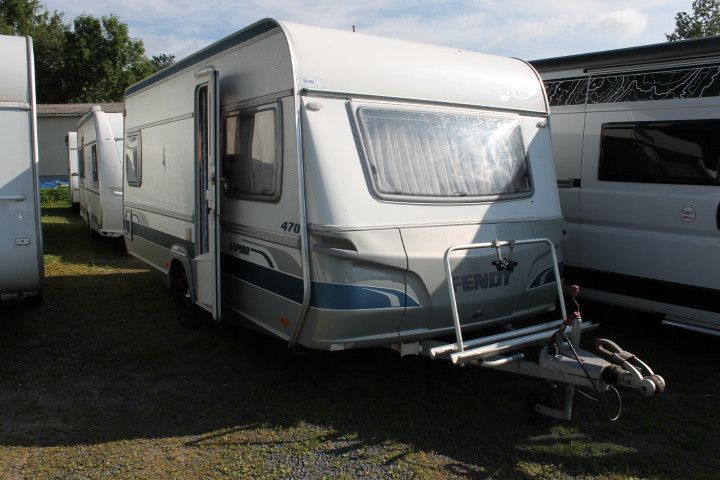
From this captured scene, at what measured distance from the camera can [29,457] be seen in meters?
3.95

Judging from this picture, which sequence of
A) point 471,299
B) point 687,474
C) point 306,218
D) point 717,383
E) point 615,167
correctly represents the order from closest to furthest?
point 687,474 < point 306,218 < point 471,299 < point 717,383 < point 615,167

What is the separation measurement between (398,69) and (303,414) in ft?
8.12

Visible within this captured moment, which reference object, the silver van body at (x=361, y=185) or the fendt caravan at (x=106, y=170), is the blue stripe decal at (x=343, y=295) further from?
the fendt caravan at (x=106, y=170)

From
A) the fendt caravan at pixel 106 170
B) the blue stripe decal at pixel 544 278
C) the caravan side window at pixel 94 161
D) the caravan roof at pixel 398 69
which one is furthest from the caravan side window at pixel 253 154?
the caravan side window at pixel 94 161

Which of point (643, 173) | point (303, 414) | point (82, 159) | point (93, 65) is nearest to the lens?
point (303, 414)

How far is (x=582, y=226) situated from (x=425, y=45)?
2527mm

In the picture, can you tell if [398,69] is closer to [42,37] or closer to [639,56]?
[639,56]

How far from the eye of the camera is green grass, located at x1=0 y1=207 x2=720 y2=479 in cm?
386

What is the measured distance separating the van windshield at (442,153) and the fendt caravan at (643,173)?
1361mm

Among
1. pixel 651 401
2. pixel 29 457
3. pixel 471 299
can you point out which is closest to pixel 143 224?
pixel 29 457

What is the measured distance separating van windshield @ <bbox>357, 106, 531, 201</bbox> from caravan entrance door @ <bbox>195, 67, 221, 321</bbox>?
52.4 inches

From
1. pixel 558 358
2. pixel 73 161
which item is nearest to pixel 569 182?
pixel 558 358

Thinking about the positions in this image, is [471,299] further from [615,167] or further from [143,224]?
[143,224]

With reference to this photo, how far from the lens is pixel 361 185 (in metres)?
4.23
